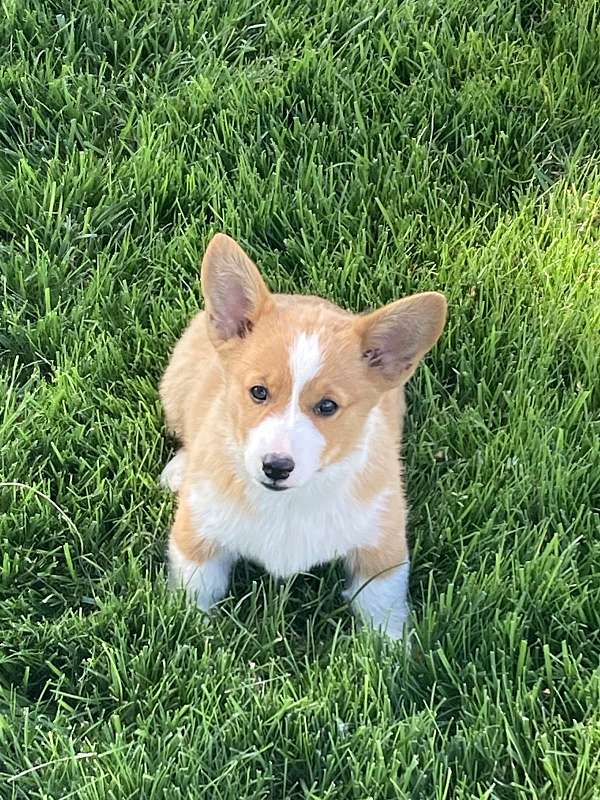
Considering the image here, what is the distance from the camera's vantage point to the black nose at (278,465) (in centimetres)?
259

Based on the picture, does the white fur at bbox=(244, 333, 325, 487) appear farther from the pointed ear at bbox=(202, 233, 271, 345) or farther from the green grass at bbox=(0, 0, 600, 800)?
the green grass at bbox=(0, 0, 600, 800)

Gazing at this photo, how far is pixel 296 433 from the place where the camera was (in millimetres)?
2623

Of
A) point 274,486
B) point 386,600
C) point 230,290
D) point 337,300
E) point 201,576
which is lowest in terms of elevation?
point 386,600

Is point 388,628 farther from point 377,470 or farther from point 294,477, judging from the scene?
point 294,477

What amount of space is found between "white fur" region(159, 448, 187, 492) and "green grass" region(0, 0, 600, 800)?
0.03 m

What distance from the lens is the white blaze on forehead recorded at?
8.75ft

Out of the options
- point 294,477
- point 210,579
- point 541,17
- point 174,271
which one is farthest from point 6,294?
point 541,17

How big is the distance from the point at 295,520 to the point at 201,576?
0.32 metres

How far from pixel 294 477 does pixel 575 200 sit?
2006 millimetres

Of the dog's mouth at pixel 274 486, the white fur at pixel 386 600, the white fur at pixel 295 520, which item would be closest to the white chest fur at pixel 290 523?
the white fur at pixel 295 520

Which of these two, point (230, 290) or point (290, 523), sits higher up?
point (230, 290)

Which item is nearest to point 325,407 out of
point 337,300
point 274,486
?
point 274,486

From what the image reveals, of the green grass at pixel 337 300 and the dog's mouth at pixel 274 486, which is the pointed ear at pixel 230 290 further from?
the green grass at pixel 337 300

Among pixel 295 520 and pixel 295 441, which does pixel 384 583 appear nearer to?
pixel 295 520
